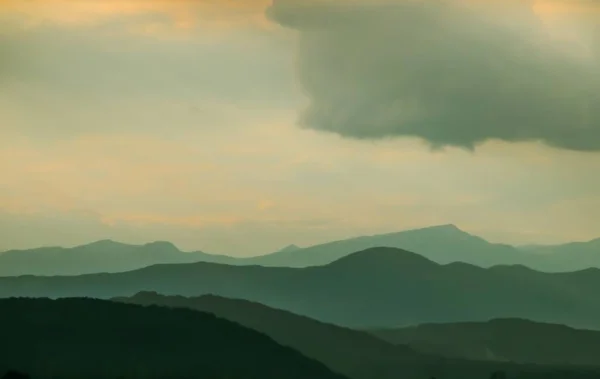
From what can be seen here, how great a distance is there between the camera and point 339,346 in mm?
8914

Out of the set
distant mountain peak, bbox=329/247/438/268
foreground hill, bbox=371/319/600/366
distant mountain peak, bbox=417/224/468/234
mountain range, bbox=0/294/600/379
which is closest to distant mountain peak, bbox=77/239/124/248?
mountain range, bbox=0/294/600/379

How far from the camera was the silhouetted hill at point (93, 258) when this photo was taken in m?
9.09

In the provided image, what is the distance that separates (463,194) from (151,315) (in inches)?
146

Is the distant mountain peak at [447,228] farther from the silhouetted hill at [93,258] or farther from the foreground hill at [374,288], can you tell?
the silhouetted hill at [93,258]

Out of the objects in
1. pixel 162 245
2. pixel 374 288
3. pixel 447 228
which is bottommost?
pixel 374 288

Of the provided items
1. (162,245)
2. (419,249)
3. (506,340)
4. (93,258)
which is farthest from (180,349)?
(506,340)

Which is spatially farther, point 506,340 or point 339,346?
point 506,340

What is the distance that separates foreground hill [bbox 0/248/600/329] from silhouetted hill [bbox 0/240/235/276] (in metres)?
0.09

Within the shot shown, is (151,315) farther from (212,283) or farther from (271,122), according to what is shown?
(271,122)

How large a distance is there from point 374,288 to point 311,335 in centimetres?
89

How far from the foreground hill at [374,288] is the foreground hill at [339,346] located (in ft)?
0.37

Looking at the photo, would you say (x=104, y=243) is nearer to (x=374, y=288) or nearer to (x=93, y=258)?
(x=93, y=258)

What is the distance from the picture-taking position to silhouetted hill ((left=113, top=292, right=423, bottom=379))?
8859mm

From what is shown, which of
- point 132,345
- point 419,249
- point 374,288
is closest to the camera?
point 132,345
